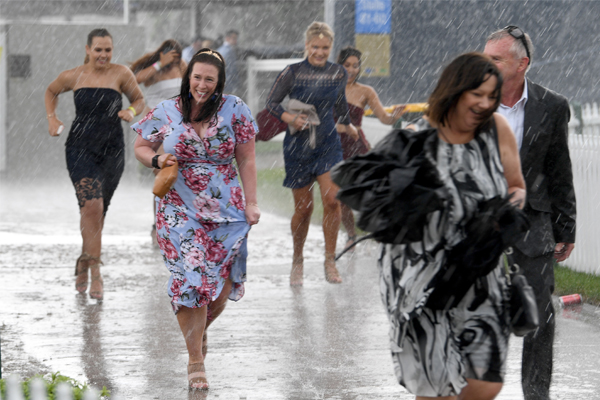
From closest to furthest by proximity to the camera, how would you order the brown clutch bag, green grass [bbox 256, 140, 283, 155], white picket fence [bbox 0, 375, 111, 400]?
white picket fence [bbox 0, 375, 111, 400]
the brown clutch bag
green grass [bbox 256, 140, 283, 155]

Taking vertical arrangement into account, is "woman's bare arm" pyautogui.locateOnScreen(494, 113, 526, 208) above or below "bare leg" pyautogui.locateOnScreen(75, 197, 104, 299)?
above

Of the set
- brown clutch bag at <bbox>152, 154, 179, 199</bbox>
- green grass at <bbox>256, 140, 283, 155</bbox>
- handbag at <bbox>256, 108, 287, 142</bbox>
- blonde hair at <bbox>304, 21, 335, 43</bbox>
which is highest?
blonde hair at <bbox>304, 21, 335, 43</bbox>

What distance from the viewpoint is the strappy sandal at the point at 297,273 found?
8266mm

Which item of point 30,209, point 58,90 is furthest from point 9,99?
point 58,90

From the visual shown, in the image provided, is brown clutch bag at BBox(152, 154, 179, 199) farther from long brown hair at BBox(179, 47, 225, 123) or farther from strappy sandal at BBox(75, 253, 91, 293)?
strappy sandal at BBox(75, 253, 91, 293)

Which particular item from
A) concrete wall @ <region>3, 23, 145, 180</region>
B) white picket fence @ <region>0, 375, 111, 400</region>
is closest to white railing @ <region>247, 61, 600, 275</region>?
white picket fence @ <region>0, 375, 111, 400</region>

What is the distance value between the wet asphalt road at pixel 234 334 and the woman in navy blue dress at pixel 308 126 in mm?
623

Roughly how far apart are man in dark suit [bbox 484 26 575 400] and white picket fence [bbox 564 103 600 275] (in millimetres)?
4024

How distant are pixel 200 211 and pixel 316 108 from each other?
304 centimetres

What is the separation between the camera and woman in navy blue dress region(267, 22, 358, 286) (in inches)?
321

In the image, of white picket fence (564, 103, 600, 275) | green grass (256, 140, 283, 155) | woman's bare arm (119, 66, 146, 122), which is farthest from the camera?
green grass (256, 140, 283, 155)

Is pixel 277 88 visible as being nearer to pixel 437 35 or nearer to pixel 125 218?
pixel 125 218

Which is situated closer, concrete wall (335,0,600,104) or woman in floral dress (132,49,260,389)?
woman in floral dress (132,49,260,389)

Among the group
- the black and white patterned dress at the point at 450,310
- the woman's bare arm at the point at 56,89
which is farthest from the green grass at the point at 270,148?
the black and white patterned dress at the point at 450,310
